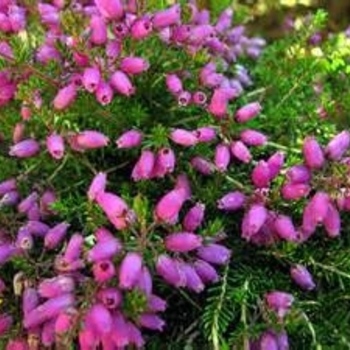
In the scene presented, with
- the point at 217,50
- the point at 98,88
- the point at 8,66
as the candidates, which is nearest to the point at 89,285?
the point at 98,88

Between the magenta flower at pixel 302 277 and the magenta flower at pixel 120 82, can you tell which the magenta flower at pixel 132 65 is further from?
the magenta flower at pixel 302 277

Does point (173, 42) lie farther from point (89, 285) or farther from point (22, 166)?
point (89, 285)

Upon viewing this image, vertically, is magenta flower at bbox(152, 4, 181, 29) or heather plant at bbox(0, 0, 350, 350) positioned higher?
magenta flower at bbox(152, 4, 181, 29)

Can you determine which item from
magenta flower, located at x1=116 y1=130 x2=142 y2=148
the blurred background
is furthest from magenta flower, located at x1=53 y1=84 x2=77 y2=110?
the blurred background

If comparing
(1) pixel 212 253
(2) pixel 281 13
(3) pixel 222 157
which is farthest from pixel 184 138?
(2) pixel 281 13

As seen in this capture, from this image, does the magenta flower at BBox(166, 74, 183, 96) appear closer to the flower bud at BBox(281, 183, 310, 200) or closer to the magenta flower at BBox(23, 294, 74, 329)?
the flower bud at BBox(281, 183, 310, 200)

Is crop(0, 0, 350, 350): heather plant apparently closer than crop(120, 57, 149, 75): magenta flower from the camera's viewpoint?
Yes
